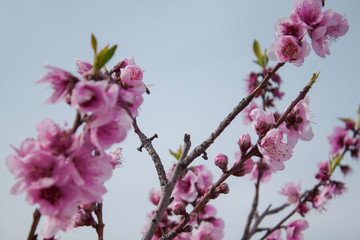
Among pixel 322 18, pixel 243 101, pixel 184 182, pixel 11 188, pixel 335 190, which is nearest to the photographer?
pixel 11 188

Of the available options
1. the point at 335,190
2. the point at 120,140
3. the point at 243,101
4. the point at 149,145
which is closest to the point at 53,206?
the point at 120,140

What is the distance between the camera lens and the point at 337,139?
504 centimetres

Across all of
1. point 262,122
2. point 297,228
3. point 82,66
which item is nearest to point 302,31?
point 262,122

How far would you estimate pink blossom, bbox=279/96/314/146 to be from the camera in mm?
2072

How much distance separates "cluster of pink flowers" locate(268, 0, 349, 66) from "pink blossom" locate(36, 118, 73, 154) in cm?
139

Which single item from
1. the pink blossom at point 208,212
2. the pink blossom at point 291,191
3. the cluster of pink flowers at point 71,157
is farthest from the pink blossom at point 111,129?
the pink blossom at point 291,191

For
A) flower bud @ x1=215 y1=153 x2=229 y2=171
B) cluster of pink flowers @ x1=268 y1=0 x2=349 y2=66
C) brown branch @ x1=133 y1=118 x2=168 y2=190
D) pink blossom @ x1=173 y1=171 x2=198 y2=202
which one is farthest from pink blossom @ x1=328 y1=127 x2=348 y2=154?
brown branch @ x1=133 y1=118 x2=168 y2=190

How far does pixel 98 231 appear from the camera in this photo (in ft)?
5.69

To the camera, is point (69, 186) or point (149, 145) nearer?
point (69, 186)

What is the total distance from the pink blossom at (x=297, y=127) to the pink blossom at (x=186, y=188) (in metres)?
1.32

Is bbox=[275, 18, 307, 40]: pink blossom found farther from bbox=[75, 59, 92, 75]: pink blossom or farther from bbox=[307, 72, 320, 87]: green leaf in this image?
bbox=[75, 59, 92, 75]: pink blossom

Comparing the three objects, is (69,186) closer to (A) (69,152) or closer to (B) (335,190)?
(A) (69,152)

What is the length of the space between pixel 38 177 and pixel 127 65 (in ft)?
3.54

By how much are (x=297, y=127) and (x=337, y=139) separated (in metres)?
3.51
